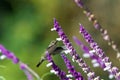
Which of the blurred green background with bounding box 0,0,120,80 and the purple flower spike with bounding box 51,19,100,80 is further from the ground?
the blurred green background with bounding box 0,0,120,80

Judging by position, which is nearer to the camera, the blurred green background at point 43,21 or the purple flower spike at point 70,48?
the purple flower spike at point 70,48

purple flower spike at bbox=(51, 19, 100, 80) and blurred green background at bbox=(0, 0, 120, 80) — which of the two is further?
blurred green background at bbox=(0, 0, 120, 80)

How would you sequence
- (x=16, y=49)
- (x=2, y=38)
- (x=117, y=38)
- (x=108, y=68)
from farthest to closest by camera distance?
(x=117, y=38) < (x=2, y=38) < (x=16, y=49) < (x=108, y=68)

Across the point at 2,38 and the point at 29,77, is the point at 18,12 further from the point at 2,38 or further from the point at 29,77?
the point at 29,77

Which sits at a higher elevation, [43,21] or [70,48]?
[43,21]

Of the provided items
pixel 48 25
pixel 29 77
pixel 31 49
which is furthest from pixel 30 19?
pixel 29 77

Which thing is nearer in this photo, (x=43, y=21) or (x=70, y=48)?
(x=70, y=48)

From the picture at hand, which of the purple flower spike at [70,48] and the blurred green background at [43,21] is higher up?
the blurred green background at [43,21]

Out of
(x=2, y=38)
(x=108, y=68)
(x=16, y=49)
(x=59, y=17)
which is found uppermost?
(x=59, y=17)
